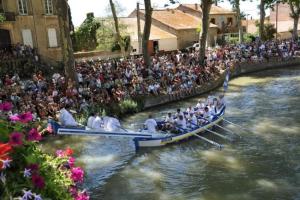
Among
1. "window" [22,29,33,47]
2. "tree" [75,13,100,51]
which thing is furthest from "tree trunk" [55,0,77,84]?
"tree" [75,13,100,51]

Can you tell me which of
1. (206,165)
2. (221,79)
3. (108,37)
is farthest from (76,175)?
(108,37)

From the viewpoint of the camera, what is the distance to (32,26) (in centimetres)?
3397

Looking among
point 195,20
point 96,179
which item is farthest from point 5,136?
point 195,20

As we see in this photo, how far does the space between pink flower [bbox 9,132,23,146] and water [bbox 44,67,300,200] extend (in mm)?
9482

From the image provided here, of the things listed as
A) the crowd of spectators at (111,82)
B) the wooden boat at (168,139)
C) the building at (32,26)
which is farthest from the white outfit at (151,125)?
the building at (32,26)

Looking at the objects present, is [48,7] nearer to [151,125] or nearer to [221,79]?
[221,79]

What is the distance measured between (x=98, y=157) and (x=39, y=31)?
20479mm

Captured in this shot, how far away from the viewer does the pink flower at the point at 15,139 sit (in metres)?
3.89

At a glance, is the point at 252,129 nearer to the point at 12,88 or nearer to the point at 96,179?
the point at 96,179

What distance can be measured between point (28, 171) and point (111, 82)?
2173 cm

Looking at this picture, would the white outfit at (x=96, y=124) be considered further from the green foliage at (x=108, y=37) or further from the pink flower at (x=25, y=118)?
the green foliage at (x=108, y=37)

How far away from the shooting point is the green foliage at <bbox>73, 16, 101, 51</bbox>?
4768 centimetres

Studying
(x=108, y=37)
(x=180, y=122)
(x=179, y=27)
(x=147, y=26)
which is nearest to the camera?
(x=180, y=122)

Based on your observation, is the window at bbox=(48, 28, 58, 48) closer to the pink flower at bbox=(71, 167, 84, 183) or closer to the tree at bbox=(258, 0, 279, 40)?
the tree at bbox=(258, 0, 279, 40)
